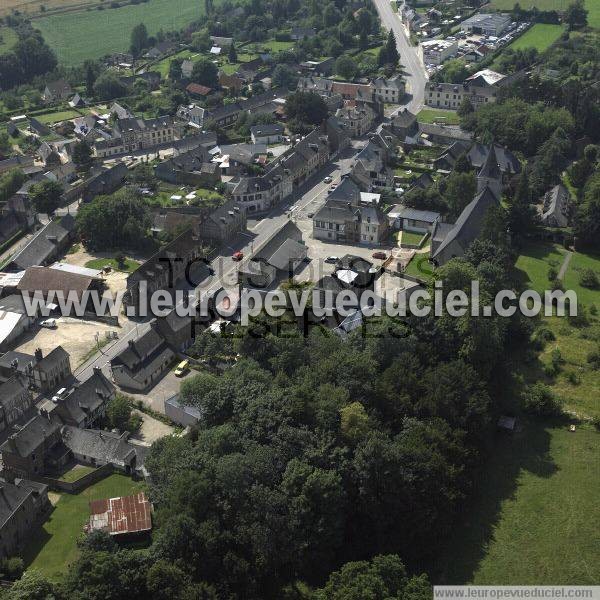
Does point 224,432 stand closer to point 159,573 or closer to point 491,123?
point 159,573

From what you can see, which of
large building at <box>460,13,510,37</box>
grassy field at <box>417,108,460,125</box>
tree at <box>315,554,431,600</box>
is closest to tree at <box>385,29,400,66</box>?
grassy field at <box>417,108,460,125</box>

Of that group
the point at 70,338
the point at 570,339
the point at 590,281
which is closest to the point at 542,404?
the point at 570,339

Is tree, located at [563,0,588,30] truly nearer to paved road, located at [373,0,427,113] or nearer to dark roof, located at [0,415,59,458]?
paved road, located at [373,0,427,113]

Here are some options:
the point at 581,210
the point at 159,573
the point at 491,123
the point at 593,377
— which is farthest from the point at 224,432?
the point at 491,123

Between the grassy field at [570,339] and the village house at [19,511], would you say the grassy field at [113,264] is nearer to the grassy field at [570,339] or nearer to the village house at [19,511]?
the village house at [19,511]

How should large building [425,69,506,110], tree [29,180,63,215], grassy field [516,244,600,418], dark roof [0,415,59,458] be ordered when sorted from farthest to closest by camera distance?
large building [425,69,506,110] < tree [29,180,63,215] < grassy field [516,244,600,418] < dark roof [0,415,59,458]

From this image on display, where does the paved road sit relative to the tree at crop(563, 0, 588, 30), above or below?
below
